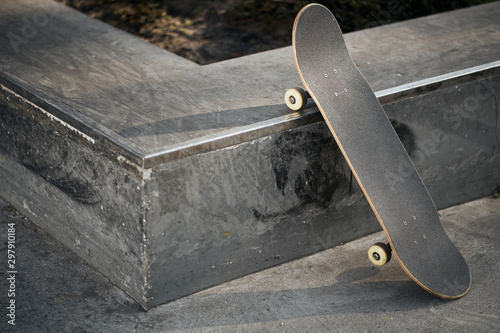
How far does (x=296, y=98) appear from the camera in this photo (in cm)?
297

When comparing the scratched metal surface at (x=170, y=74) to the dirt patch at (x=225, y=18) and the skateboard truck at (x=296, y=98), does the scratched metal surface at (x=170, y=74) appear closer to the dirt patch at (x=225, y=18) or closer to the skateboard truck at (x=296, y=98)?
the skateboard truck at (x=296, y=98)

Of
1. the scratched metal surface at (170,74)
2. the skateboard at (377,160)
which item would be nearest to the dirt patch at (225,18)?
the scratched metal surface at (170,74)

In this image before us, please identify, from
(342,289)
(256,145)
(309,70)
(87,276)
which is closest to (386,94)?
(309,70)

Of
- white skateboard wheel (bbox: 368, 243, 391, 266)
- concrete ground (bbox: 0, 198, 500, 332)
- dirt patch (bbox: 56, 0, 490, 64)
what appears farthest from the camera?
dirt patch (bbox: 56, 0, 490, 64)

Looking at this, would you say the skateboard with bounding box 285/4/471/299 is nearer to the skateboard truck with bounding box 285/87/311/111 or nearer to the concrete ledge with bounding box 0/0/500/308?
the skateboard truck with bounding box 285/87/311/111

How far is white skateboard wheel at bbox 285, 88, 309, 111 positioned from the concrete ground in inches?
31.1

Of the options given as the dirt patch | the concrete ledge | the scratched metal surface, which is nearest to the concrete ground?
the concrete ledge

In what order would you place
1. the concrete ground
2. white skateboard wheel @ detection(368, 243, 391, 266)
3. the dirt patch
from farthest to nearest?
the dirt patch, white skateboard wheel @ detection(368, 243, 391, 266), the concrete ground

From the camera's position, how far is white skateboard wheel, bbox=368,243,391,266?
2.89 m

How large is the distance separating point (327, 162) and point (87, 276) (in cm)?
126

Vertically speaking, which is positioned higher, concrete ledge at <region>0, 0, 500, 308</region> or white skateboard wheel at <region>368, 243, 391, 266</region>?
concrete ledge at <region>0, 0, 500, 308</region>

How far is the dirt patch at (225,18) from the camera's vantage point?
5468 mm

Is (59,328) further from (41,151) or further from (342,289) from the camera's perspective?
(342,289)

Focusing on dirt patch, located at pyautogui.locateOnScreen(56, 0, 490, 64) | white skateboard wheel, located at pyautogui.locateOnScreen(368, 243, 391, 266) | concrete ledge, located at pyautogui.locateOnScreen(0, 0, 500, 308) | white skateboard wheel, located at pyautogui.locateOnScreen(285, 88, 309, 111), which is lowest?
dirt patch, located at pyautogui.locateOnScreen(56, 0, 490, 64)
